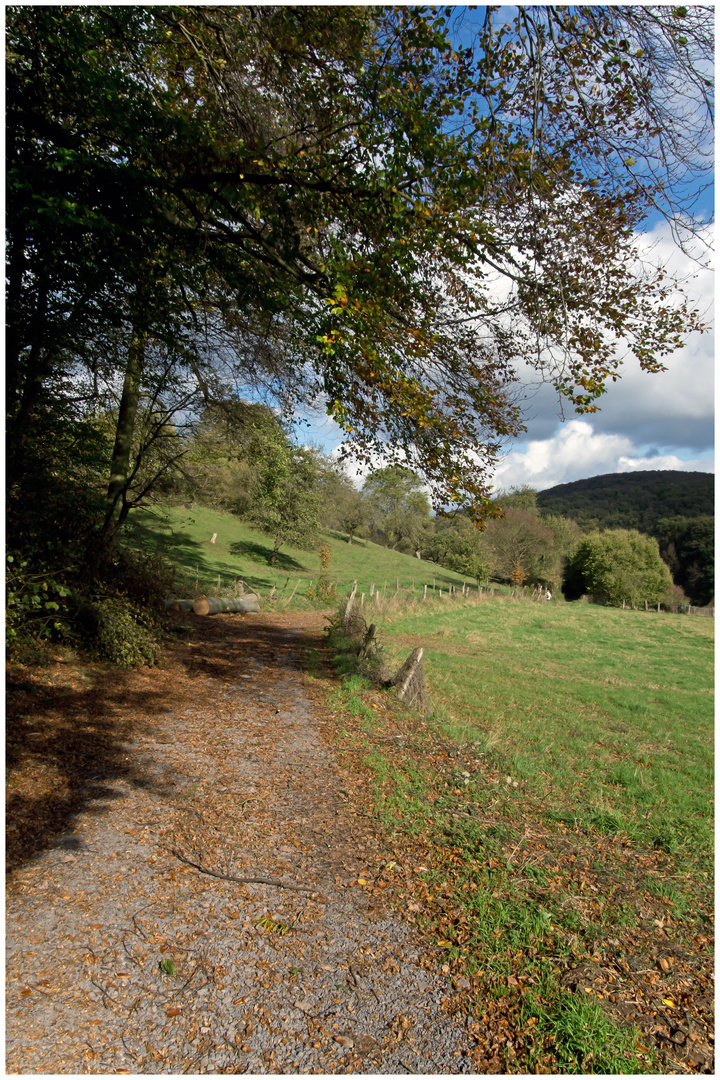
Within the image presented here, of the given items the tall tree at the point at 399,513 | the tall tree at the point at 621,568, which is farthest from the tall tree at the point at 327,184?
the tall tree at the point at 621,568

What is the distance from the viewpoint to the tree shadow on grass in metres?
36.5

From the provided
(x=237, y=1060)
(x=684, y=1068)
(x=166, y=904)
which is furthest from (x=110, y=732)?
(x=684, y=1068)

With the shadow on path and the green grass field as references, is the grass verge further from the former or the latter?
the shadow on path

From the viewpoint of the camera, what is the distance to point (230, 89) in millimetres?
6844

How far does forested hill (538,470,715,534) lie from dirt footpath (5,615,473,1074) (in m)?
92.3

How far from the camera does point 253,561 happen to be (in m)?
35.4

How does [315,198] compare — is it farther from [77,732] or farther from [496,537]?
[496,537]

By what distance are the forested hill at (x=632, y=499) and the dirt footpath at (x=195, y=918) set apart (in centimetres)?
9226

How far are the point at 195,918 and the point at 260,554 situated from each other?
35.0 metres

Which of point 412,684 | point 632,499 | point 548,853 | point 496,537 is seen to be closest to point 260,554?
point 412,684

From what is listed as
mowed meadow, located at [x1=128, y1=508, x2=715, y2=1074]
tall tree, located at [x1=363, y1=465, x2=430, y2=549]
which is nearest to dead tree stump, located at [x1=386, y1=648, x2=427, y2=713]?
mowed meadow, located at [x1=128, y1=508, x2=715, y2=1074]

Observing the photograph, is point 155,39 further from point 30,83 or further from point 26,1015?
point 26,1015

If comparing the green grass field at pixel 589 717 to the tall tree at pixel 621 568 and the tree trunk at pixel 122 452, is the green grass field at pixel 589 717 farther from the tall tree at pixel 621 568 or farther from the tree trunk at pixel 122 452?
the tall tree at pixel 621 568

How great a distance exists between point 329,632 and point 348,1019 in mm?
12175
